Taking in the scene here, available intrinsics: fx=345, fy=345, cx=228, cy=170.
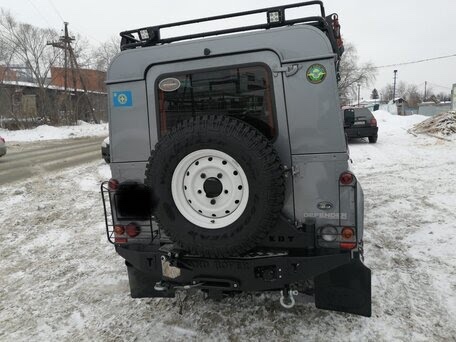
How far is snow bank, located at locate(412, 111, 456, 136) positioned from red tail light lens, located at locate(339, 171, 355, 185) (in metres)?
15.4

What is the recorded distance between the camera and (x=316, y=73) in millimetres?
2697

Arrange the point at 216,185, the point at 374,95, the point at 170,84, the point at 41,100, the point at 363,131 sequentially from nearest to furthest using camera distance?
the point at 216,185
the point at 170,84
the point at 363,131
the point at 41,100
the point at 374,95

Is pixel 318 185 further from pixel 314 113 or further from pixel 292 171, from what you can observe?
pixel 314 113

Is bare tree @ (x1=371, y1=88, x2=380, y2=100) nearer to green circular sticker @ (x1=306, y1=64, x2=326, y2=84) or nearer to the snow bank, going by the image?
the snow bank

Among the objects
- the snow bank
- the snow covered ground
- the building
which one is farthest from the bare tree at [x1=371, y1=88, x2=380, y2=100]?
the snow covered ground

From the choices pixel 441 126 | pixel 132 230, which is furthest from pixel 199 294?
pixel 441 126

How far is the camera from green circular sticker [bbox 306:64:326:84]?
8.79 ft

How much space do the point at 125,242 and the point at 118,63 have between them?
5.53ft

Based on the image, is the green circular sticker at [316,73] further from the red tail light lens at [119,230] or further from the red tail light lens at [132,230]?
the red tail light lens at [119,230]

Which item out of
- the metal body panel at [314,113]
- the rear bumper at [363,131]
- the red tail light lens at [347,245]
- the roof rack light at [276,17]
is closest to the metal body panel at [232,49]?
the metal body panel at [314,113]

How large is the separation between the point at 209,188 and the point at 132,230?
1.04 m

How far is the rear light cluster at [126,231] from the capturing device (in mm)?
3264

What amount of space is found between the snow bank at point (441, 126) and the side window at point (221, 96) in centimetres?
1562

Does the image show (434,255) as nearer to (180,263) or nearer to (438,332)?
(438,332)
